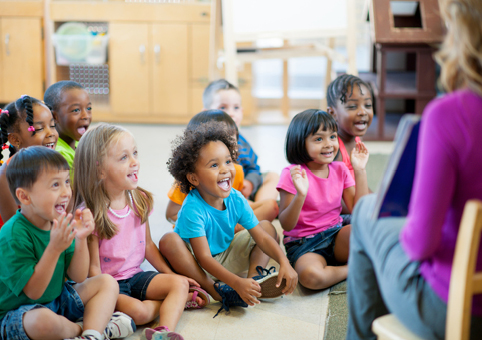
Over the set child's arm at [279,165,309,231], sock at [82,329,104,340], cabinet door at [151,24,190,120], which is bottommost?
sock at [82,329,104,340]

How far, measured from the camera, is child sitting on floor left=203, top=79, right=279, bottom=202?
212 centimetres

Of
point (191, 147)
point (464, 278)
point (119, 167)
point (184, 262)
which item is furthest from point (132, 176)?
point (464, 278)

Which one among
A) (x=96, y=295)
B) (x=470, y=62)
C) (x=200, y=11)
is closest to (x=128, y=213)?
(x=96, y=295)

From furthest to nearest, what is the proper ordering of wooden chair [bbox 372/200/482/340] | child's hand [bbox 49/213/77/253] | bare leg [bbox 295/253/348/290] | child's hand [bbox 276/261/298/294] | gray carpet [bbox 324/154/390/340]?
1. bare leg [bbox 295/253/348/290]
2. child's hand [bbox 276/261/298/294]
3. gray carpet [bbox 324/154/390/340]
4. child's hand [bbox 49/213/77/253]
5. wooden chair [bbox 372/200/482/340]

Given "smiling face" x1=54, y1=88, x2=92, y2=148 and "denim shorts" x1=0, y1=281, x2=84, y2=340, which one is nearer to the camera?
"denim shorts" x1=0, y1=281, x2=84, y2=340

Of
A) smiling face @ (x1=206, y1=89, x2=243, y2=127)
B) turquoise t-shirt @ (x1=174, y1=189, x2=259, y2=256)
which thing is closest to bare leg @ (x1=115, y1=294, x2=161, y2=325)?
turquoise t-shirt @ (x1=174, y1=189, x2=259, y2=256)

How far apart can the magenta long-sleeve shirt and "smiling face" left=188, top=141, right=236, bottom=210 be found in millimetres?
742

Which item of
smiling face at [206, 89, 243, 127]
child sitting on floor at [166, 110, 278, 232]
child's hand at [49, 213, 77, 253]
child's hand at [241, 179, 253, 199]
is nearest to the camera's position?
child's hand at [49, 213, 77, 253]

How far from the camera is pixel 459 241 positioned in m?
0.69

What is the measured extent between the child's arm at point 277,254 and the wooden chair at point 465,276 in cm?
67

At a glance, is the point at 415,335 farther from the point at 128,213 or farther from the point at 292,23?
the point at 292,23

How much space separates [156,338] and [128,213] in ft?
1.24

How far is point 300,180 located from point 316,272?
10.9 inches

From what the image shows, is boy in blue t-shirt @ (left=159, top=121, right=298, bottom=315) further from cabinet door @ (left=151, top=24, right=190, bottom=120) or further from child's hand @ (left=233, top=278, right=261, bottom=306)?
cabinet door @ (left=151, top=24, right=190, bottom=120)
